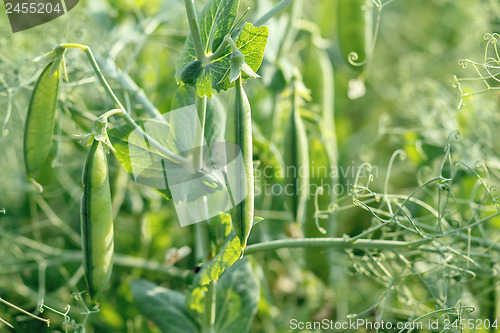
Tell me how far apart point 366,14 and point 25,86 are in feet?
1.81

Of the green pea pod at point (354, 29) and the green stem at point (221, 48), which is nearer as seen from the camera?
the green stem at point (221, 48)

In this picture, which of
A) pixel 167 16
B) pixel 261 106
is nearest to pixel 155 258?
pixel 261 106

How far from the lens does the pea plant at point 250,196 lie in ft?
1.66

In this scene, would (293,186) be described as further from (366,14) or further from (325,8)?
(325,8)

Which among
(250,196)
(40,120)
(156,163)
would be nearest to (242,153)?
(250,196)

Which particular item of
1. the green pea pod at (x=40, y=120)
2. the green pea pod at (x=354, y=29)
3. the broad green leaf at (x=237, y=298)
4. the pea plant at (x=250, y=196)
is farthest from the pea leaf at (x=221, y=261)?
the green pea pod at (x=354, y=29)

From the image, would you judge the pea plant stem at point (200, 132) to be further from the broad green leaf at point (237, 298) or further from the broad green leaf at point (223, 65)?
the broad green leaf at point (237, 298)

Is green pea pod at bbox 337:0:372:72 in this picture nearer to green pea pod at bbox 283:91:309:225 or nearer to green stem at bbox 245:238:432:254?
green pea pod at bbox 283:91:309:225

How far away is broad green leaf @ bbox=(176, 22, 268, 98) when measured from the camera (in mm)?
474

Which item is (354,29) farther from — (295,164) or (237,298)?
(237,298)

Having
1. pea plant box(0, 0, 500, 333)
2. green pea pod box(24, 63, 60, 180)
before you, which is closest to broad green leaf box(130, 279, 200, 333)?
pea plant box(0, 0, 500, 333)

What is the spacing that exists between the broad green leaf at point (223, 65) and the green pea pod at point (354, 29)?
1.16 ft

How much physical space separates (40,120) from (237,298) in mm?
344

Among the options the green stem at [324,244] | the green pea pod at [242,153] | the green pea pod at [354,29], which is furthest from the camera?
the green pea pod at [354,29]
